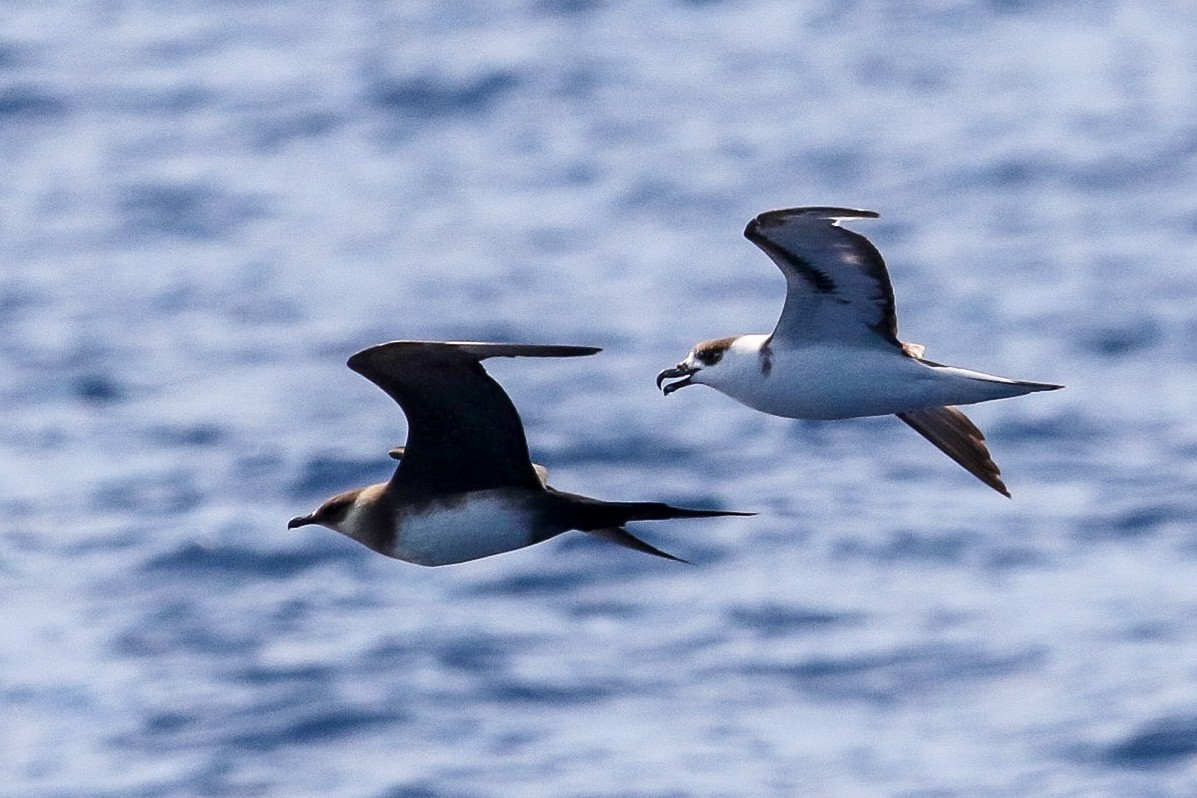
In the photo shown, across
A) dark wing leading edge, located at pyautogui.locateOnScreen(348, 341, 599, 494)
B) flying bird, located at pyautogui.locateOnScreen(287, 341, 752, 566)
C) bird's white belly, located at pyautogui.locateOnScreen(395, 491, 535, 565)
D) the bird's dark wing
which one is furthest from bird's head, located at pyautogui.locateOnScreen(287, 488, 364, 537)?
the bird's dark wing

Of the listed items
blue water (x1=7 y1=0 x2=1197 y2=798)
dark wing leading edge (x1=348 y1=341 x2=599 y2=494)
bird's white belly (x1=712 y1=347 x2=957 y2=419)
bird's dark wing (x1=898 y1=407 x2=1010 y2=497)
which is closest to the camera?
dark wing leading edge (x1=348 y1=341 x2=599 y2=494)

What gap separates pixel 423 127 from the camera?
45.2 meters

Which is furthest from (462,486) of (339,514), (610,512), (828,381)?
(828,381)

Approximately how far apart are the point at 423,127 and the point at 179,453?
44.3 ft

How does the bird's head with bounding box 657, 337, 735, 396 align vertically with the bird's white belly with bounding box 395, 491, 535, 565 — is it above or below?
above

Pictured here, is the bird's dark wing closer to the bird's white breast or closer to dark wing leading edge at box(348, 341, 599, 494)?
the bird's white breast

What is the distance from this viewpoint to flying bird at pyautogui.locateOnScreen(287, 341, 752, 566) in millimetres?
10117

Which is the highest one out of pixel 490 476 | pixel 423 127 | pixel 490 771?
pixel 490 476

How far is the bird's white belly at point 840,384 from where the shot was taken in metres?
10.6

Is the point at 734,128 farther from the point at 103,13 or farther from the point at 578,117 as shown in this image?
the point at 103,13

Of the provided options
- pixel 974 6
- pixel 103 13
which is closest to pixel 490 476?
pixel 974 6

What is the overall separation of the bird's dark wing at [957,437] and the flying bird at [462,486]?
6.17 feet

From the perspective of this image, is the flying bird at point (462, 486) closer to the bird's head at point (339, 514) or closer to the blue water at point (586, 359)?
the bird's head at point (339, 514)

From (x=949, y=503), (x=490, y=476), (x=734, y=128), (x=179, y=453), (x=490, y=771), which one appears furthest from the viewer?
(x=734, y=128)
